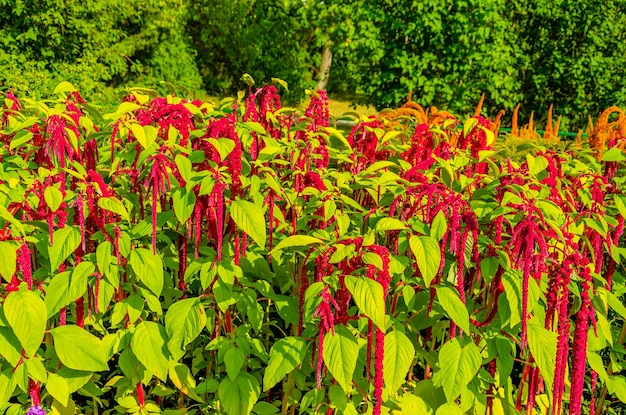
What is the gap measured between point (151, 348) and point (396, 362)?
0.78 m

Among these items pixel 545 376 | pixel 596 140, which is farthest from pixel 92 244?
pixel 596 140

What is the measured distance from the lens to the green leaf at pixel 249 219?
1928 millimetres

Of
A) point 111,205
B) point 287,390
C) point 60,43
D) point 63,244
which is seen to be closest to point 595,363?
point 287,390

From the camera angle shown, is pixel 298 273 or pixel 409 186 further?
pixel 298 273

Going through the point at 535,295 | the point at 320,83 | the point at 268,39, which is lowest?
the point at 320,83

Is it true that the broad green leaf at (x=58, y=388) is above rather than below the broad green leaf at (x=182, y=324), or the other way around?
below

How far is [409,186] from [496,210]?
275 mm

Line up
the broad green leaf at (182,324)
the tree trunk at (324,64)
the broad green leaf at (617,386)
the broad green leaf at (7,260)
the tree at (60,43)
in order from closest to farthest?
the broad green leaf at (7,260), the broad green leaf at (182,324), the broad green leaf at (617,386), the tree at (60,43), the tree trunk at (324,64)

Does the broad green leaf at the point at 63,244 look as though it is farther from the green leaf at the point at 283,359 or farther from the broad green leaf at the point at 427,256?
the broad green leaf at the point at 427,256

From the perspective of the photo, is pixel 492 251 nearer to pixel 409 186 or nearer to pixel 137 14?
pixel 409 186

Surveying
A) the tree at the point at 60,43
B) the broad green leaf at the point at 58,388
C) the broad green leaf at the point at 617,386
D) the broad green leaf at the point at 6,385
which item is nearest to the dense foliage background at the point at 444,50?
the tree at the point at 60,43

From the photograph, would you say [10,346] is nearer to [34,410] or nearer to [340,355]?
[34,410]

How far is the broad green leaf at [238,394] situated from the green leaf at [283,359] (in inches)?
8.0

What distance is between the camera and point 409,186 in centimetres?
199
